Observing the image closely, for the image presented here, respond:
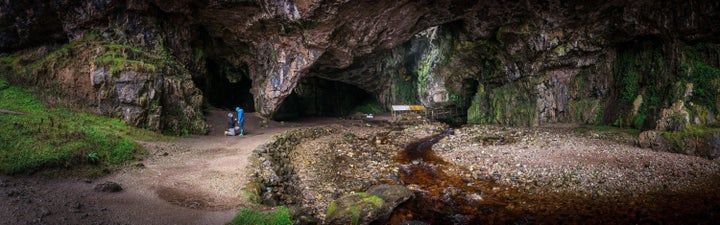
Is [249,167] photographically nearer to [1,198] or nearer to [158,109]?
[1,198]

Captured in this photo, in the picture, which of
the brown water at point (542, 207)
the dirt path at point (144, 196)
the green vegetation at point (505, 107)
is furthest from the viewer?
the green vegetation at point (505, 107)

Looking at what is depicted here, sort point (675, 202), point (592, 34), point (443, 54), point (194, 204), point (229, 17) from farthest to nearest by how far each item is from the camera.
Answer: point (443, 54) < point (229, 17) < point (592, 34) < point (675, 202) < point (194, 204)

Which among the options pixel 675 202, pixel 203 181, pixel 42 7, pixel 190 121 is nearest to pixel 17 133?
pixel 203 181

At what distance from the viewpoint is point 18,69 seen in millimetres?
15078

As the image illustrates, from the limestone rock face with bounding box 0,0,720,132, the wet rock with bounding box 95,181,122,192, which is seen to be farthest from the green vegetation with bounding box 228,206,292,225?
the limestone rock face with bounding box 0,0,720,132

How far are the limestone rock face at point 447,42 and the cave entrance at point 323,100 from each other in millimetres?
6255

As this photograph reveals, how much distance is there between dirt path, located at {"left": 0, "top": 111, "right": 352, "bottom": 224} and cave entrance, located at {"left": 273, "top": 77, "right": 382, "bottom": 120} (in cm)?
2157

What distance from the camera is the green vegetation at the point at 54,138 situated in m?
8.06

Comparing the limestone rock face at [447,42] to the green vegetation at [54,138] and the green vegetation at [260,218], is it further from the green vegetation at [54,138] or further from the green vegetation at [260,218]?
the green vegetation at [260,218]

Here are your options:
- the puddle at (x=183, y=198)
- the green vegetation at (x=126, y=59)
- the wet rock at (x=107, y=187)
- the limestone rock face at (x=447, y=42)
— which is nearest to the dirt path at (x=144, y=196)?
the puddle at (x=183, y=198)

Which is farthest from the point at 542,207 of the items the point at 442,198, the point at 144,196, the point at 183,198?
the point at 144,196

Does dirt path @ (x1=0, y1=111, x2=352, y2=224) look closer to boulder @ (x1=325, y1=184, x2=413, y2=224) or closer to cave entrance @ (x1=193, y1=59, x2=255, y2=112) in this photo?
boulder @ (x1=325, y1=184, x2=413, y2=224)

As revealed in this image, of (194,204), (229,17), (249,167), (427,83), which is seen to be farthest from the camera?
(427,83)

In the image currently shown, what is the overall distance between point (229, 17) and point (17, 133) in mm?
14281
